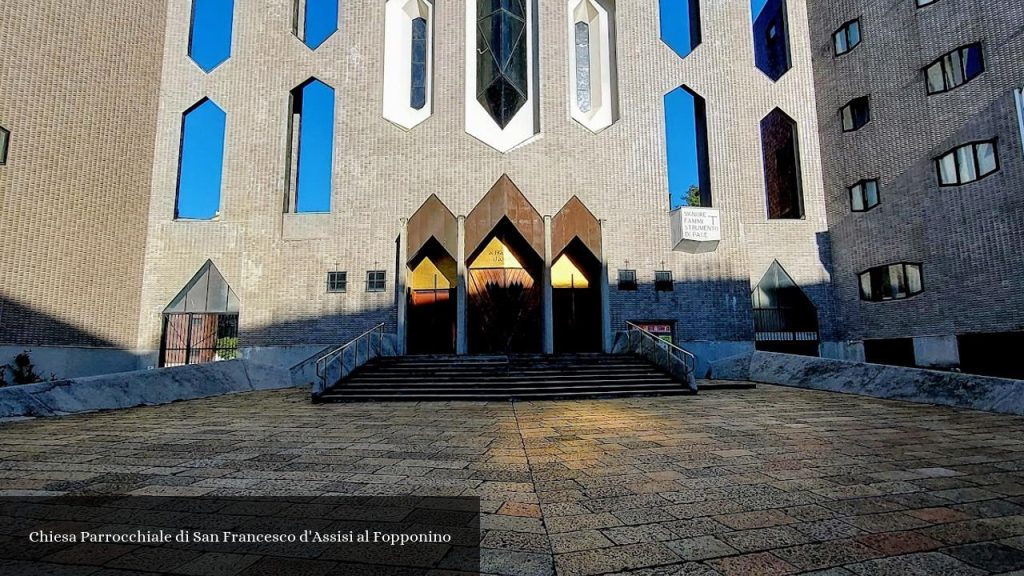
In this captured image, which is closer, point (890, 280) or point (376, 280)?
point (890, 280)

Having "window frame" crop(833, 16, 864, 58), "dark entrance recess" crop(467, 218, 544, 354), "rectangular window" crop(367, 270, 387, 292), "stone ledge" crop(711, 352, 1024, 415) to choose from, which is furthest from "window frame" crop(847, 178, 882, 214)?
"rectangular window" crop(367, 270, 387, 292)

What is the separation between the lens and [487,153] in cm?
1775

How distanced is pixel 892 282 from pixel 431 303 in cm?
1513

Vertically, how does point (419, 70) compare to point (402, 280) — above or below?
above

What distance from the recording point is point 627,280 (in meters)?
17.2

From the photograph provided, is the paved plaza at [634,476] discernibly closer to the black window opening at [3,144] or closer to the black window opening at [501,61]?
the black window opening at [3,144]

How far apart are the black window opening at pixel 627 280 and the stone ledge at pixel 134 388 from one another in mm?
10796

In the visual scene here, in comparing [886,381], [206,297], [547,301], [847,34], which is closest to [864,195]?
[847,34]

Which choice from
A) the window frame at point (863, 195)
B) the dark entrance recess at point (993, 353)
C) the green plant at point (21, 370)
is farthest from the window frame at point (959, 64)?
the green plant at point (21, 370)

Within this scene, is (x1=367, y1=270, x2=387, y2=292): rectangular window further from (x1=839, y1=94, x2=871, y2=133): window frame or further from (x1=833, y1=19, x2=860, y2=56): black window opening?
(x1=833, y1=19, x2=860, y2=56): black window opening

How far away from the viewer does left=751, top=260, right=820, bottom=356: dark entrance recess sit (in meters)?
18.1

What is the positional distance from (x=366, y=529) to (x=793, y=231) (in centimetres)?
1957

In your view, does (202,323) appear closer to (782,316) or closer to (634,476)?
(634,476)

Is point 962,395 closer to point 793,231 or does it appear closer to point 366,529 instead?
point 366,529
